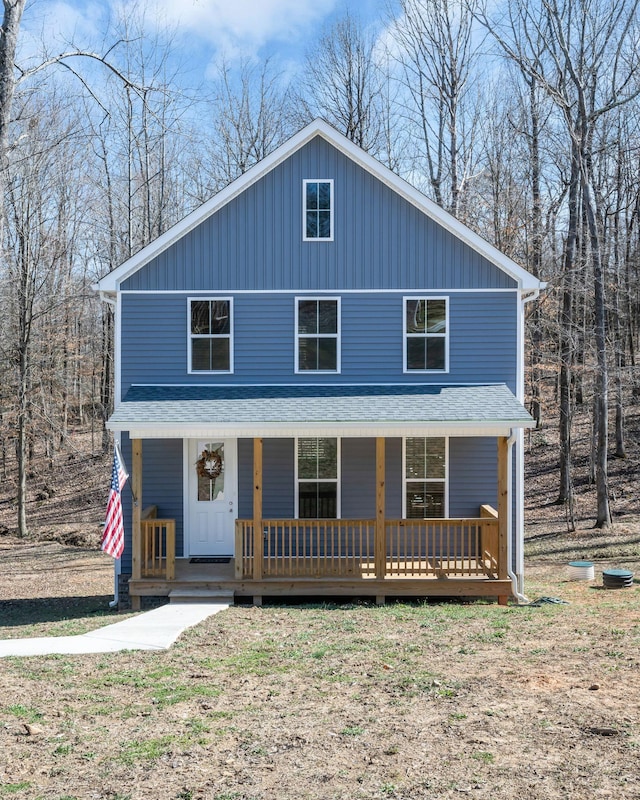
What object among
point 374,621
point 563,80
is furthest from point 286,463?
point 563,80

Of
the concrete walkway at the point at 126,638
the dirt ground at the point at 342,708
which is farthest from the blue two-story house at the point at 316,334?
the concrete walkway at the point at 126,638

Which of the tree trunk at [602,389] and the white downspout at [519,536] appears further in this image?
the tree trunk at [602,389]

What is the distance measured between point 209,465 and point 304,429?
253cm

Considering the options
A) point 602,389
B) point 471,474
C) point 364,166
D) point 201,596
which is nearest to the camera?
point 201,596

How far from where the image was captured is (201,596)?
39.3 ft

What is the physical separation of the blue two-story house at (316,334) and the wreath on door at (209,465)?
0.04m

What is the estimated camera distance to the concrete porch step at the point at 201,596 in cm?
1195

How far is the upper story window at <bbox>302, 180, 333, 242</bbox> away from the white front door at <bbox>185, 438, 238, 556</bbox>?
14.5 ft

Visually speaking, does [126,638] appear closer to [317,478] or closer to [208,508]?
[208,508]

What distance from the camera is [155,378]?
45.4 feet

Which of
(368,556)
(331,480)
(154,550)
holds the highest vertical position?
(331,480)

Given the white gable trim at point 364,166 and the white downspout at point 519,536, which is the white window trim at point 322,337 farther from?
the white downspout at point 519,536

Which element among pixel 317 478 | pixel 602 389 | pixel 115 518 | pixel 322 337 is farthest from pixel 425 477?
pixel 602 389

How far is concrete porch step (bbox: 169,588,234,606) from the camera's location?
12.0 meters
